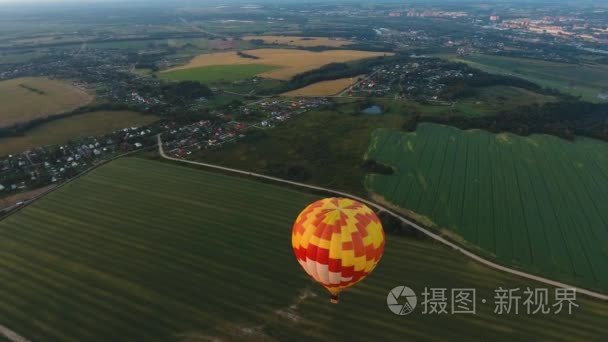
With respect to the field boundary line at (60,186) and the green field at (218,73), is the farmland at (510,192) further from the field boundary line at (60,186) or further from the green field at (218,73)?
the green field at (218,73)

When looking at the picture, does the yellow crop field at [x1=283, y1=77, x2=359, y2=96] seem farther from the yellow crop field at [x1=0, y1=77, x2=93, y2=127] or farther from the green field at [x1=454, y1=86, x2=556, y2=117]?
the yellow crop field at [x1=0, y1=77, x2=93, y2=127]

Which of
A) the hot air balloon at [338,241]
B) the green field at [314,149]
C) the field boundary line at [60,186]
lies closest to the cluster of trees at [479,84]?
the green field at [314,149]

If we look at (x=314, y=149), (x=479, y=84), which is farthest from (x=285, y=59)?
(x=314, y=149)

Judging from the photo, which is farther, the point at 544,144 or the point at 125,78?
the point at 125,78

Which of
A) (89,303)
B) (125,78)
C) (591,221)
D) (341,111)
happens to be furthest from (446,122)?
(125,78)

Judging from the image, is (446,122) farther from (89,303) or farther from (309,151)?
(89,303)

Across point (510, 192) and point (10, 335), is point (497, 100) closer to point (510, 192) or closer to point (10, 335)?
point (510, 192)
